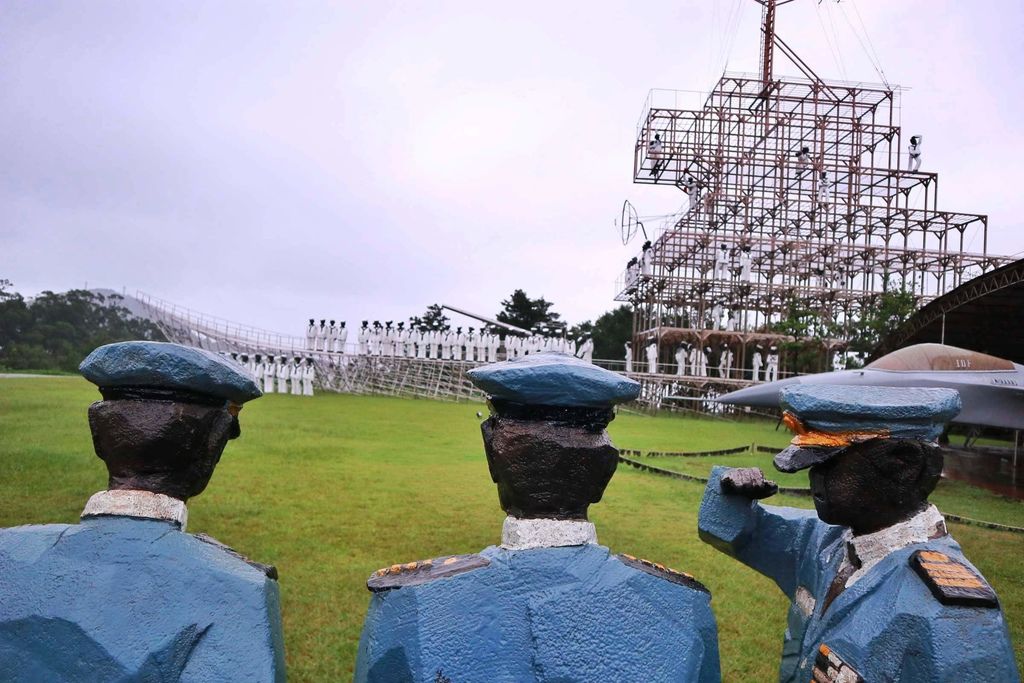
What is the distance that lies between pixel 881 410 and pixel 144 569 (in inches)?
84.2

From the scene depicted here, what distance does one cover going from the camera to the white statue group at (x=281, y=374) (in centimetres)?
2630

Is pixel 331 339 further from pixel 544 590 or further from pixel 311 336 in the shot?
pixel 544 590

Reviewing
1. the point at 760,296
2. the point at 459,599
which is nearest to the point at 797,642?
the point at 459,599

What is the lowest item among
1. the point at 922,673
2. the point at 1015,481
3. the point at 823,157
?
the point at 1015,481

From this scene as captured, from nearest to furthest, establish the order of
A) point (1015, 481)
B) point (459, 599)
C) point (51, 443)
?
1. point (459, 599)
2. point (51, 443)
3. point (1015, 481)

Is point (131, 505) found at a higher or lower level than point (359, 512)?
higher

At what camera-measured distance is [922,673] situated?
1.91 m

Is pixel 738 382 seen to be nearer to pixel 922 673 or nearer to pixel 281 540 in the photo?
pixel 281 540

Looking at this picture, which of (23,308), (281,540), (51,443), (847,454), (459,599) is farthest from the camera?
(23,308)

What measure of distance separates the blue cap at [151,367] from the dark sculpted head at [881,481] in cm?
191

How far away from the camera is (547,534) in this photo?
76.9 inches

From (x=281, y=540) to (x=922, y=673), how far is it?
5.69m

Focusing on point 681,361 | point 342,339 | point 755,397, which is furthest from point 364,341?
point 755,397

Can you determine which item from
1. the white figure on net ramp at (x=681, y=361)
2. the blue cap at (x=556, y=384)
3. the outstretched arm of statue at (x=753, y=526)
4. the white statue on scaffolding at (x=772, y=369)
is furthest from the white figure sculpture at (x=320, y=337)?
the blue cap at (x=556, y=384)
